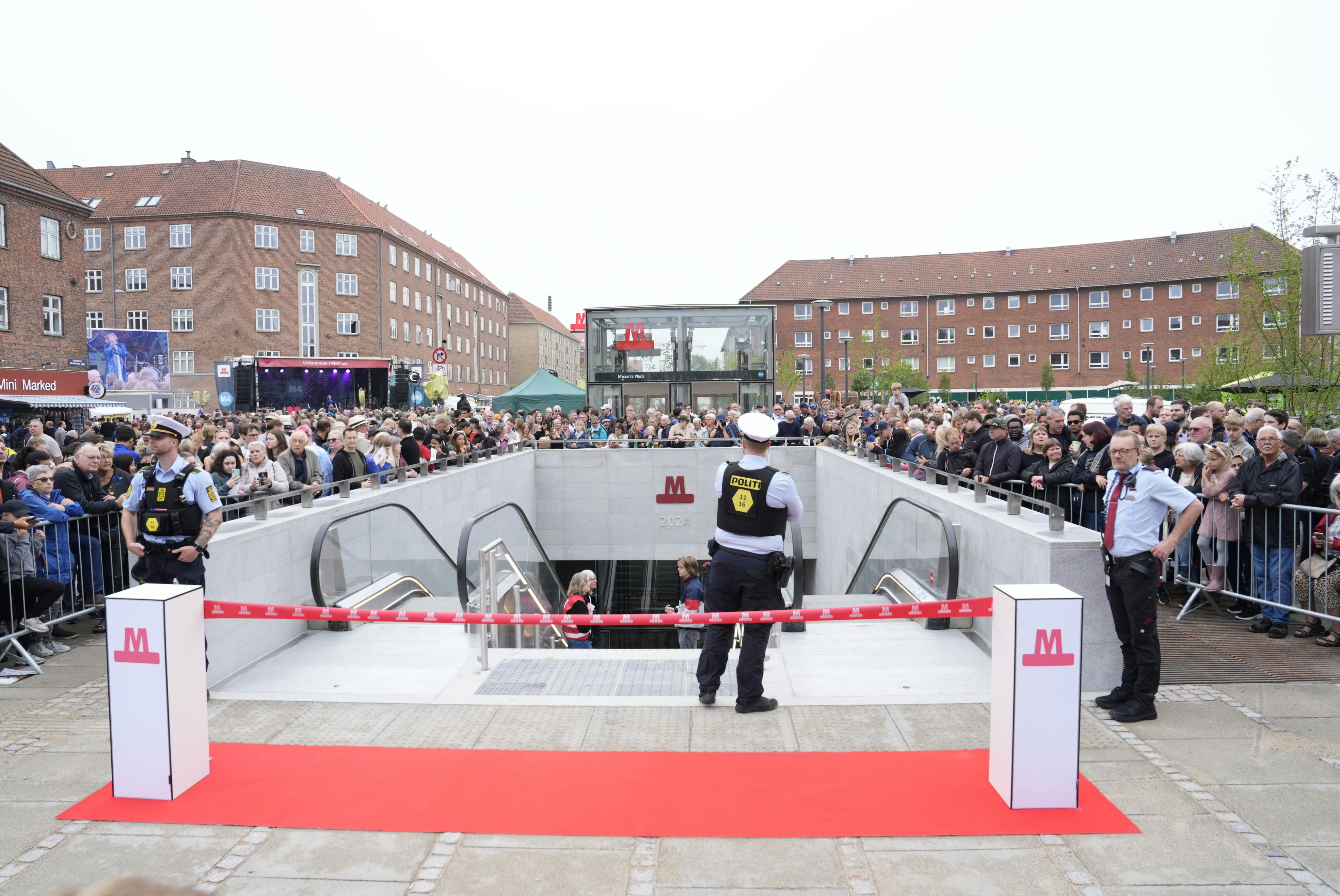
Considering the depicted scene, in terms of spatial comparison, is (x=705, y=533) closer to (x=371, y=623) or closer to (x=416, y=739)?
(x=371, y=623)

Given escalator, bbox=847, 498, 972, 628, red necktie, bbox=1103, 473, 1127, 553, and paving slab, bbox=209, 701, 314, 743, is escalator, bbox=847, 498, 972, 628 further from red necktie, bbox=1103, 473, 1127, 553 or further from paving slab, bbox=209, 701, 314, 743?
paving slab, bbox=209, 701, 314, 743

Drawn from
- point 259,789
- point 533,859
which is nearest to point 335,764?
point 259,789

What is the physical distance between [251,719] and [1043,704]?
4823mm

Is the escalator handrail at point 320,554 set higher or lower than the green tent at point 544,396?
lower

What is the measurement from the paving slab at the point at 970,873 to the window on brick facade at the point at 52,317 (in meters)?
36.4

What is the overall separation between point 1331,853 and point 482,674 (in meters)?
5.18

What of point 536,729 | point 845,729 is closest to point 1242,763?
point 845,729

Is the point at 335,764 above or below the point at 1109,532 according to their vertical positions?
below

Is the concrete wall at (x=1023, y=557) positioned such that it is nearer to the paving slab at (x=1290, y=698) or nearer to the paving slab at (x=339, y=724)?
the paving slab at (x=1290, y=698)

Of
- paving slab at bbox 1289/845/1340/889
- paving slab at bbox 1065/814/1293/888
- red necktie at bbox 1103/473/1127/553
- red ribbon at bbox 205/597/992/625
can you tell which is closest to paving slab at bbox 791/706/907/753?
red ribbon at bbox 205/597/992/625

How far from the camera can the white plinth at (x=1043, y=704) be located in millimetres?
4383

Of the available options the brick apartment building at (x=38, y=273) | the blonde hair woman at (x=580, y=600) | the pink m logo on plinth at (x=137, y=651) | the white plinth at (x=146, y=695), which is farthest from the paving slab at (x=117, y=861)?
the brick apartment building at (x=38, y=273)

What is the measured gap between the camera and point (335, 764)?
5020 mm

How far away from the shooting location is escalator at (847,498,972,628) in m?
7.97
